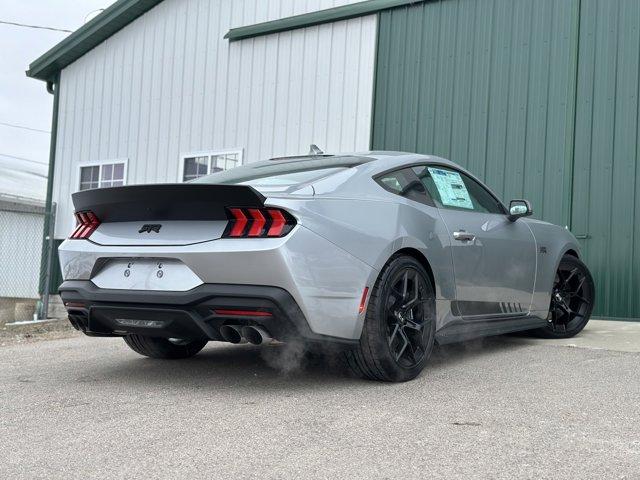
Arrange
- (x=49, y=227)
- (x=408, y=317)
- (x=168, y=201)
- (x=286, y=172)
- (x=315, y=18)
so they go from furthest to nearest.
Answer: (x=49, y=227), (x=315, y=18), (x=286, y=172), (x=408, y=317), (x=168, y=201)

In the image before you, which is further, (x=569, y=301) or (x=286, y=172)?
(x=569, y=301)

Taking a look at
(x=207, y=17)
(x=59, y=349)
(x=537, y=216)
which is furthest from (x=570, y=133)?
(x=207, y=17)

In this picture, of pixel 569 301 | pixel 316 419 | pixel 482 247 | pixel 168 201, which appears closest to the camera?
pixel 316 419

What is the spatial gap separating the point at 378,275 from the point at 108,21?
11169mm

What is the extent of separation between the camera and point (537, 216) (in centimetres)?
862

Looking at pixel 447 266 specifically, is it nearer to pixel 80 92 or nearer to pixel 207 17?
pixel 207 17

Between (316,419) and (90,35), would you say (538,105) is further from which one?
(90,35)

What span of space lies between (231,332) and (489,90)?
6665 mm

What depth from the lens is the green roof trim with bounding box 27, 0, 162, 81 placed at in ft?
42.7

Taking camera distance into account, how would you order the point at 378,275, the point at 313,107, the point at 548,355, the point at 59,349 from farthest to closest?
the point at 313,107
the point at 59,349
the point at 548,355
the point at 378,275

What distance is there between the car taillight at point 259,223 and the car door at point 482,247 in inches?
52.0

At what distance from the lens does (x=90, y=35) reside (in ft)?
43.8

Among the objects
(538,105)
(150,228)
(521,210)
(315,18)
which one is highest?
(315,18)

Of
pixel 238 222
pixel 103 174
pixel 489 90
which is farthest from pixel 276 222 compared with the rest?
pixel 103 174
